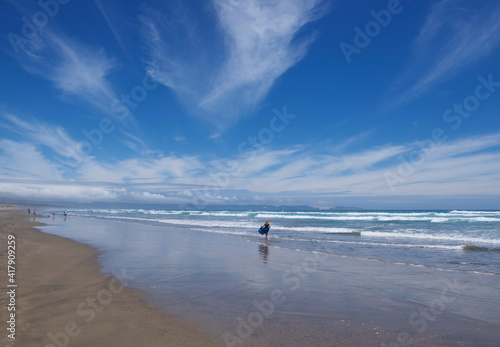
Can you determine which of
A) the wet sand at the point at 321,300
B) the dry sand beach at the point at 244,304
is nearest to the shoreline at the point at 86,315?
the dry sand beach at the point at 244,304

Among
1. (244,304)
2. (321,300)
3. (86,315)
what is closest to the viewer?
(86,315)

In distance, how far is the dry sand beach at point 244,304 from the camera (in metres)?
4.62

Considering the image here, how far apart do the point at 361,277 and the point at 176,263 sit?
636 centimetres

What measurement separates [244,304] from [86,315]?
3.02m

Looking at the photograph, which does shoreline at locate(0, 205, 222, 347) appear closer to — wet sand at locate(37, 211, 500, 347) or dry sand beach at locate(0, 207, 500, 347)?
dry sand beach at locate(0, 207, 500, 347)

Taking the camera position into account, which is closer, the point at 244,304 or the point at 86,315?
the point at 86,315

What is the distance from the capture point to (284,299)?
6.66 metres

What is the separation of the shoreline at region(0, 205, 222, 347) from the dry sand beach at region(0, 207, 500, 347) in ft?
0.06

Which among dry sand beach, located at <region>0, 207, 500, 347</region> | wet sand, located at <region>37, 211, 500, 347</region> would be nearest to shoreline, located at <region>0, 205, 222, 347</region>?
dry sand beach, located at <region>0, 207, 500, 347</region>

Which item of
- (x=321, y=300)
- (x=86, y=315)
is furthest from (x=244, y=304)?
(x=86, y=315)

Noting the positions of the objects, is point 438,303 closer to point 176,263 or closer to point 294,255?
point 294,255

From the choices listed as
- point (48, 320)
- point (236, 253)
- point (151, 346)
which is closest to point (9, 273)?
point (48, 320)

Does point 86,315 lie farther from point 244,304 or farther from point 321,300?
Result: point 321,300

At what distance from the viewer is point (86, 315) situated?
5.18 metres
